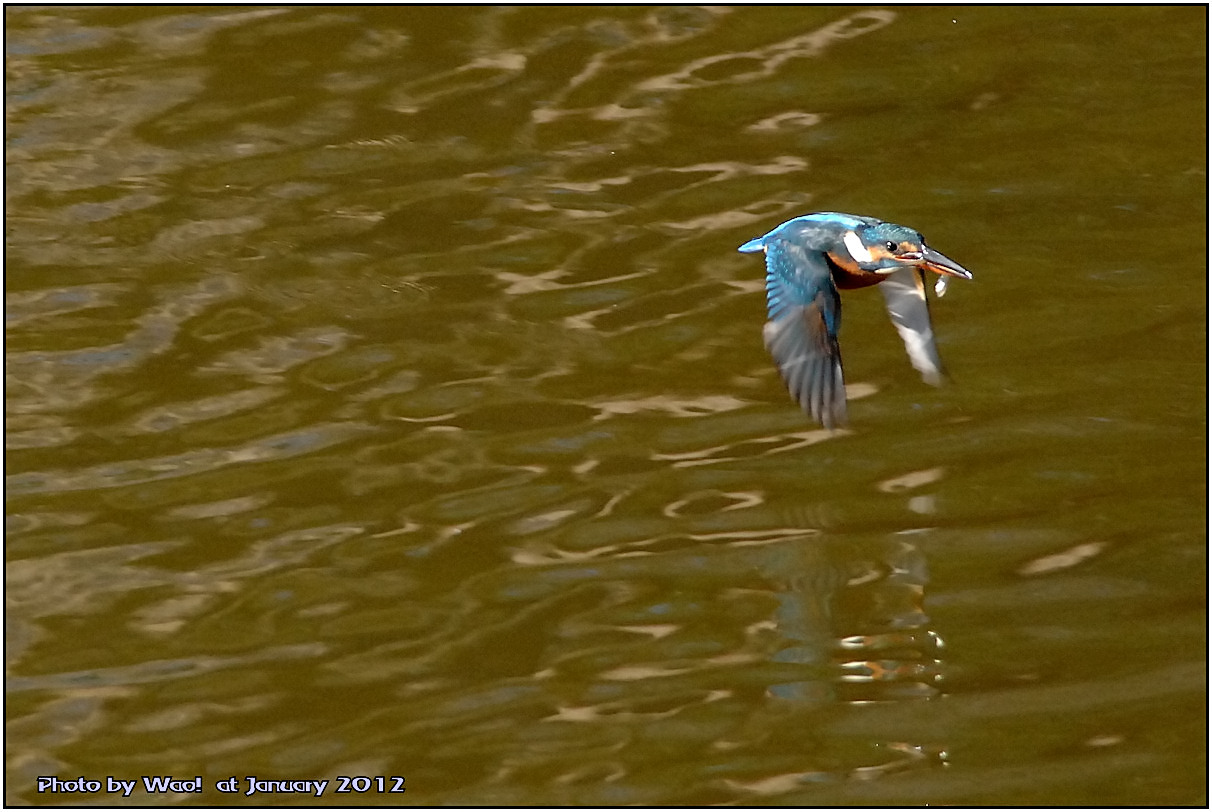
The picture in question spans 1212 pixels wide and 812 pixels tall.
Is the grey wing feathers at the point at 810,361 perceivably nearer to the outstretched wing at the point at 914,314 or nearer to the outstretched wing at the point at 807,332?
the outstretched wing at the point at 807,332

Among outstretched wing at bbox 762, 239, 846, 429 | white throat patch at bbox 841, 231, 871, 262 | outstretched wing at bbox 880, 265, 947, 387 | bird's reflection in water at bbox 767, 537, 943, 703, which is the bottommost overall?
bird's reflection in water at bbox 767, 537, 943, 703

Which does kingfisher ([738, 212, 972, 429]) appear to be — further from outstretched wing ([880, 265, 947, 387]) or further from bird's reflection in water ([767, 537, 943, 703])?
bird's reflection in water ([767, 537, 943, 703])

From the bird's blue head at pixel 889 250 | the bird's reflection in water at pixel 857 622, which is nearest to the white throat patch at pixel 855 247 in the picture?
the bird's blue head at pixel 889 250

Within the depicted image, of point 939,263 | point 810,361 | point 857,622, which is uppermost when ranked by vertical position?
point 939,263

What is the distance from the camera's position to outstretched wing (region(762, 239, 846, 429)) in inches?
205

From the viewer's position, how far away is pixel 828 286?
5410mm

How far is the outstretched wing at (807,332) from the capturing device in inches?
205

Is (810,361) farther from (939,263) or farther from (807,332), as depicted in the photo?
(939,263)

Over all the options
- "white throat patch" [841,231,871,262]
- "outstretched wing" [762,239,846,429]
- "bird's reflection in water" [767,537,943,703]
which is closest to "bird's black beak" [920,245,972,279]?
"white throat patch" [841,231,871,262]

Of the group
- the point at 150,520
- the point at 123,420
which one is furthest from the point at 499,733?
the point at 123,420

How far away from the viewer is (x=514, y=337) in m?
6.61

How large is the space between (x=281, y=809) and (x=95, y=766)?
1.67 feet

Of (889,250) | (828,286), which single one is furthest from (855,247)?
(828,286)

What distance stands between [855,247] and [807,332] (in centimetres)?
37
